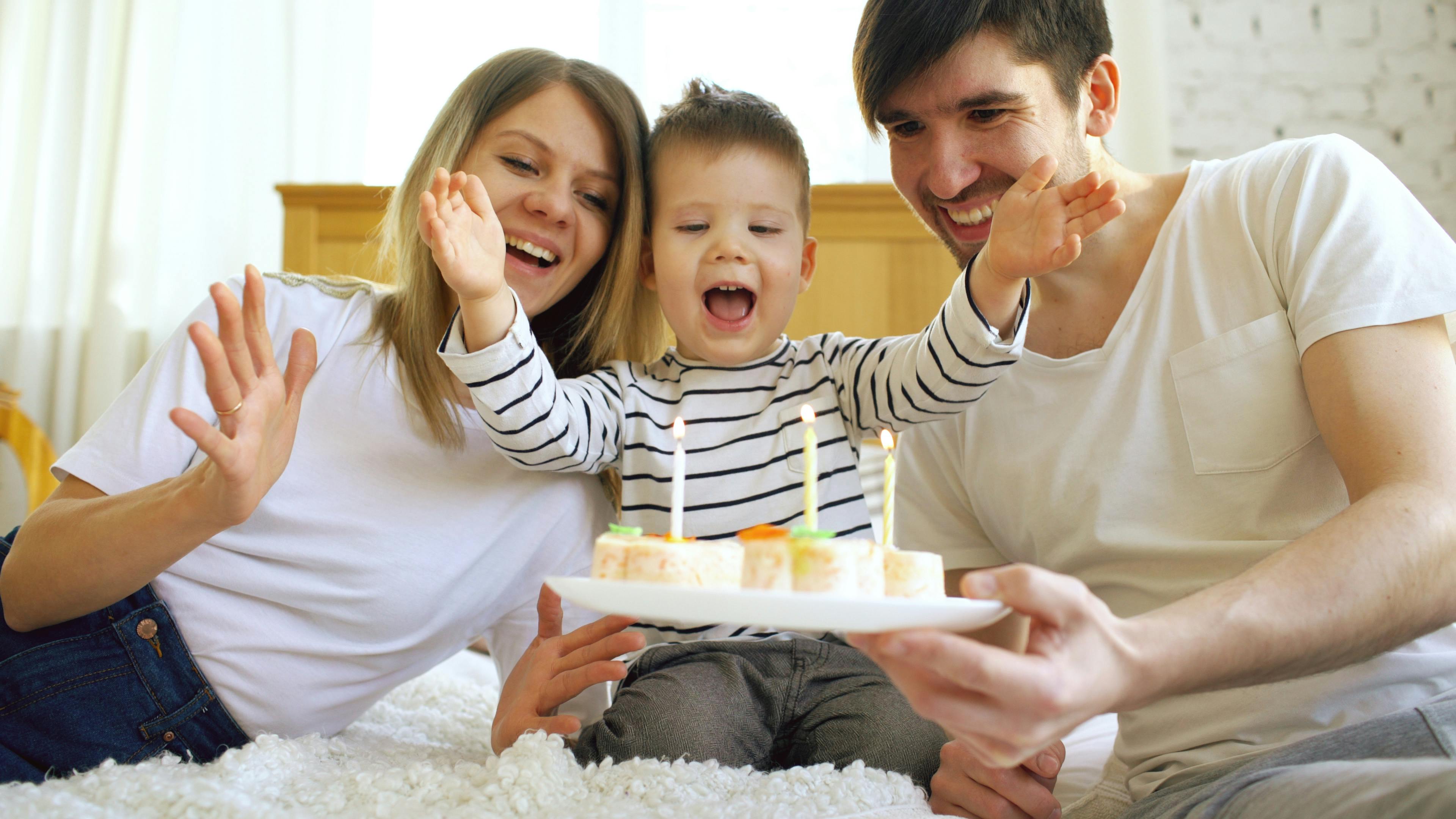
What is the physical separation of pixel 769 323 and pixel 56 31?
2.96 metres

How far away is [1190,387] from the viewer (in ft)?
3.60

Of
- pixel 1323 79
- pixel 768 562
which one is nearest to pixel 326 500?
pixel 768 562

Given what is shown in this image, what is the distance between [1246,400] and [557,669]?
2.68 feet

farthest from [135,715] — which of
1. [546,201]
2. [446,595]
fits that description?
[546,201]

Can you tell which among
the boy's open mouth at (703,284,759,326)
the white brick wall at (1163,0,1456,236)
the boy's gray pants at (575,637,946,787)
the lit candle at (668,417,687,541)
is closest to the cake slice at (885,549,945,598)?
the lit candle at (668,417,687,541)

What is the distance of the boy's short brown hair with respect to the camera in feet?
4.62

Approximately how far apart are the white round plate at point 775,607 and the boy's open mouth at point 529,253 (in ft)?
2.67

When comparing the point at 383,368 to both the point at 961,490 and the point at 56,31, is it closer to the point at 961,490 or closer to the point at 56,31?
the point at 961,490

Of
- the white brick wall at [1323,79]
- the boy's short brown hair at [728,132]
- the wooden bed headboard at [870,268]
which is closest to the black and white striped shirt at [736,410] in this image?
the boy's short brown hair at [728,132]

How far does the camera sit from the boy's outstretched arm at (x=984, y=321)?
99 centimetres

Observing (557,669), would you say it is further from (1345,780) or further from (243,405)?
(1345,780)

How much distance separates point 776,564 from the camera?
0.67 m

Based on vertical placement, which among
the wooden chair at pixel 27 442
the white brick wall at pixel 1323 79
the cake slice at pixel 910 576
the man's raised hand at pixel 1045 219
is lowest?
the wooden chair at pixel 27 442

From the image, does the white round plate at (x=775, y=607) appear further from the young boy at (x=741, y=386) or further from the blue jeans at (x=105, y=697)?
the blue jeans at (x=105, y=697)
